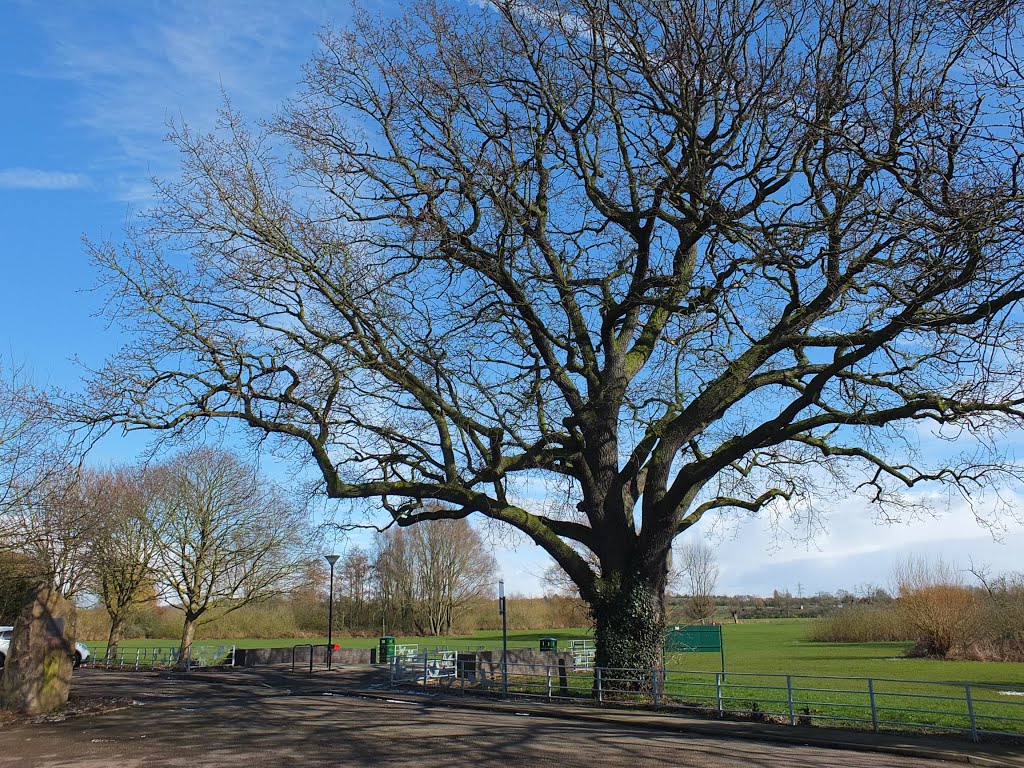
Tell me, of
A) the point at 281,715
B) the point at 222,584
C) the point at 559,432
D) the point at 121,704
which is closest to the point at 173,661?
the point at 222,584

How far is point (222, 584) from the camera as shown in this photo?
38.3m

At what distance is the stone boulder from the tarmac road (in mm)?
1300

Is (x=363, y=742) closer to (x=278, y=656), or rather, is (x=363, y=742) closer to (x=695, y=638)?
(x=695, y=638)

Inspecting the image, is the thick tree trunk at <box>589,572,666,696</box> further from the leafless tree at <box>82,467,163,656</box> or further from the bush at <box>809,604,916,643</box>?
the bush at <box>809,604,916,643</box>

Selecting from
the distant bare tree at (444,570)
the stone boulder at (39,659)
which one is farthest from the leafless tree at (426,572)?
the stone boulder at (39,659)

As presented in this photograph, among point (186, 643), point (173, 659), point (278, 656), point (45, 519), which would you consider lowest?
point (173, 659)

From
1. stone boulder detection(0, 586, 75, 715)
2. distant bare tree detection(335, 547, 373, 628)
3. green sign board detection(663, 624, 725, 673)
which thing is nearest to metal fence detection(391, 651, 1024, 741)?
green sign board detection(663, 624, 725, 673)

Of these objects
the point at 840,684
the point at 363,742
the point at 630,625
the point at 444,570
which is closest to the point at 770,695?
the point at 840,684

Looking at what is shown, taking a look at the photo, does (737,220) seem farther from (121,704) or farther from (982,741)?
(121,704)

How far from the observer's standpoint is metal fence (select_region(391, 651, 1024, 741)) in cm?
1330

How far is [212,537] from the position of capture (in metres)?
37.4

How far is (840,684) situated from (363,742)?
22687 mm

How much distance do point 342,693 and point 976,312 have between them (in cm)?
1865

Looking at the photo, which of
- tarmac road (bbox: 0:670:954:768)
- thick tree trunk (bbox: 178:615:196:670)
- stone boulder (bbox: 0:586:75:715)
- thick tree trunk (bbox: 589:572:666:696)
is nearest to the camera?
tarmac road (bbox: 0:670:954:768)
